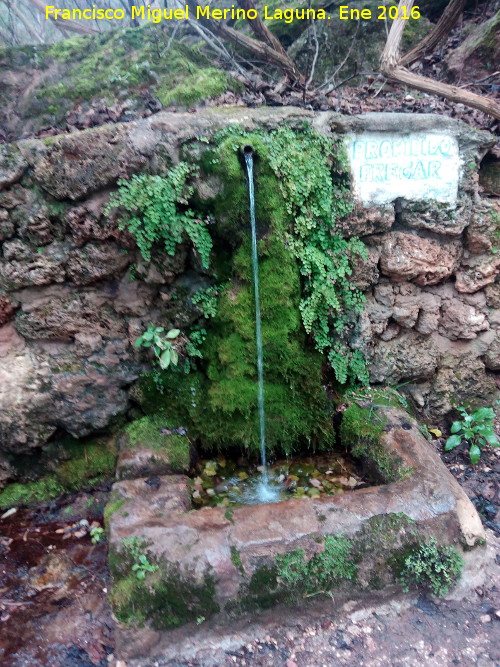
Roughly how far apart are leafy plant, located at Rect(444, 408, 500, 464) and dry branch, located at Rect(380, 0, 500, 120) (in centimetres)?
294

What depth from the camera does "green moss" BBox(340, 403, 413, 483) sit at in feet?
11.0

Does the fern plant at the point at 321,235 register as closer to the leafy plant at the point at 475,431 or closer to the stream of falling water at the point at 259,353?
the stream of falling water at the point at 259,353

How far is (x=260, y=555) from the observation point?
2.66 m

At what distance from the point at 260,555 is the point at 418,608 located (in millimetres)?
1133

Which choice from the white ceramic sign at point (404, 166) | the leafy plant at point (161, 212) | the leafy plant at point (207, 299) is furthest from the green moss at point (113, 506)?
the white ceramic sign at point (404, 166)

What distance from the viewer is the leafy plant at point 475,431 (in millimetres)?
4098

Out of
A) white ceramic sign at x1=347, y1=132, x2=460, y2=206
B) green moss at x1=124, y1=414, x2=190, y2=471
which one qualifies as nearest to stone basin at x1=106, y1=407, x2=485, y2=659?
green moss at x1=124, y1=414, x2=190, y2=471

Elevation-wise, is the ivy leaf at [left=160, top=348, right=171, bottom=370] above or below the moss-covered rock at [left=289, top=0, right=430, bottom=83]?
below

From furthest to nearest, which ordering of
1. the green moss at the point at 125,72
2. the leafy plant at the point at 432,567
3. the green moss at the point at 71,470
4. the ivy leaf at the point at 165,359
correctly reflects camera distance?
the green moss at the point at 125,72 < the green moss at the point at 71,470 < the ivy leaf at the point at 165,359 < the leafy plant at the point at 432,567

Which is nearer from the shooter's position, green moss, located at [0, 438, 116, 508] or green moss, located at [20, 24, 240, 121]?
green moss, located at [0, 438, 116, 508]

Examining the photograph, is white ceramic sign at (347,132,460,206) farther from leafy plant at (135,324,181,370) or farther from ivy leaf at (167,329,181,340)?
leafy plant at (135,324,181,370)

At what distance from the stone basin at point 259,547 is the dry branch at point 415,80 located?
3.62 m

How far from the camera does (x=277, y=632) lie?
8.89 feet

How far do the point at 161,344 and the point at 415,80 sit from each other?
3.70m
